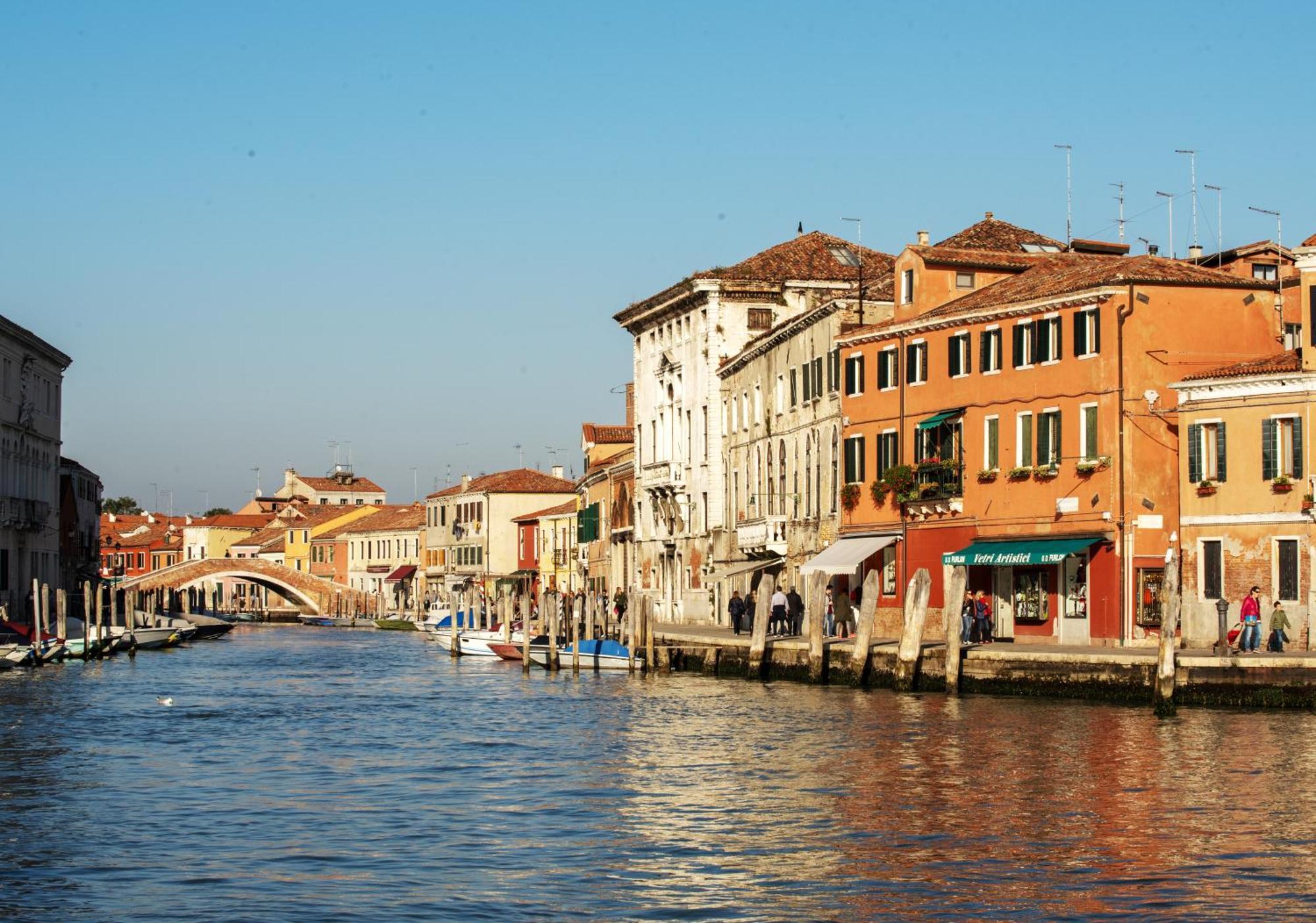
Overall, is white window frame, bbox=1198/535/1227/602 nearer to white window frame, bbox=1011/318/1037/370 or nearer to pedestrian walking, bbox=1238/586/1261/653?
pedestrian walking, bbox=1238/586/1261/653

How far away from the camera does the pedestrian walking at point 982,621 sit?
3700cm

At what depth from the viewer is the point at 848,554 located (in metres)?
42.4

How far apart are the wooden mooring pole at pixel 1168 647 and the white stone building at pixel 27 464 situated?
41677mm

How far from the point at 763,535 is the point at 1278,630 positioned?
65.5 feet

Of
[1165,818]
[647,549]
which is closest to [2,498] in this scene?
[647,549]

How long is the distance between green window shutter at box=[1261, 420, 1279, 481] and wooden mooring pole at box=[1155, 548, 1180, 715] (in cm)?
439

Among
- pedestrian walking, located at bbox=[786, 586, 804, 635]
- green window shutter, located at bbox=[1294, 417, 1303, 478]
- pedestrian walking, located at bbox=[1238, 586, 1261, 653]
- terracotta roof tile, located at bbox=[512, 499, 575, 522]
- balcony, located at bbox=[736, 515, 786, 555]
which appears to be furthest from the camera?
terracotta roof tile, located at bbox=[512, 499, 575, 522]

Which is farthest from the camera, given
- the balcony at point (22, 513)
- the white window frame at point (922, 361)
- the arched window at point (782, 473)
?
the balcony at point (22, 513)

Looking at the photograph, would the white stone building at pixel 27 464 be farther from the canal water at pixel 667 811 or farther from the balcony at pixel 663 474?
the canal water at pixel 667 811

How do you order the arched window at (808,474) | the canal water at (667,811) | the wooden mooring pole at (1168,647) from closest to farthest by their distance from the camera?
the canal water at (667,811)
the wooden mooring pole at (1168,647)
the arched window at (808,474)

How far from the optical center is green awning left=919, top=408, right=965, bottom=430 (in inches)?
1562

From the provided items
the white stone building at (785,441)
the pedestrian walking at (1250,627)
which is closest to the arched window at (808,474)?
the white stone building at (785,441)

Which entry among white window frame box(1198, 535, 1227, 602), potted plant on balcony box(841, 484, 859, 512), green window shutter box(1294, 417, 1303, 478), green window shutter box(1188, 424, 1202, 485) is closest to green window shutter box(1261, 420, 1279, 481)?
green window shutter box(1294, 417, 1303, 478)

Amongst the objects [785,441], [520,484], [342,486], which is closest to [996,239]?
[785,441]
